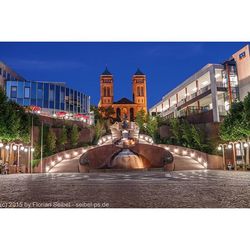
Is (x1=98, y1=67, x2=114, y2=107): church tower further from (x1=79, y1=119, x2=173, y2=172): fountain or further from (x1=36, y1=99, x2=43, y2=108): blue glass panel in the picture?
(x1=79, y1=119, x2=173, y2=172): fountain

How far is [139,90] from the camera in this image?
98.1 meters

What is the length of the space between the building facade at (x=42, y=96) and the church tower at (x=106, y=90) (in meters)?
40.1

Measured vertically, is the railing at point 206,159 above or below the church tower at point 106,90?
below

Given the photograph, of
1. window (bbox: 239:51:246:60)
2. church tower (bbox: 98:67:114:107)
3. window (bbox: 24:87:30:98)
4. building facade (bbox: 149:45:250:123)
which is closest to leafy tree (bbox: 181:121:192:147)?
building facade (bbox: 149:45:250:123)

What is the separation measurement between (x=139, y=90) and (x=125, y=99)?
6.49m

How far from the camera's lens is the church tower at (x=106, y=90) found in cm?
9631

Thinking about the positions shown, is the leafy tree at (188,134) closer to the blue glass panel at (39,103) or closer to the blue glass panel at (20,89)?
the blue glass panel at (39,103)

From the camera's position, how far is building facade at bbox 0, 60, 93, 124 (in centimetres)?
4444

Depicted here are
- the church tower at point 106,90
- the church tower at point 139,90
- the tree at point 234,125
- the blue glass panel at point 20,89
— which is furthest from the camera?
the church tower at point 106,90

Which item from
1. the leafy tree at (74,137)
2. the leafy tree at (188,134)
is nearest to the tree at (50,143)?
the leafy tree at (74,137)

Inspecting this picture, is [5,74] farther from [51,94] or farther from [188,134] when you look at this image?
[188,134]

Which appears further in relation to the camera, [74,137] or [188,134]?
[74,137]

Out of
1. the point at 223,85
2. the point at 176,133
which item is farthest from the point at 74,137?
the point at 223,85
